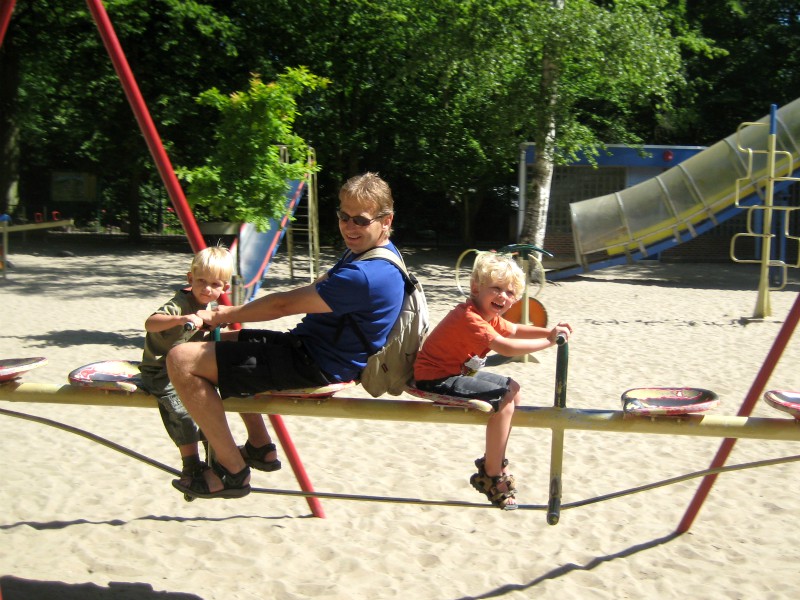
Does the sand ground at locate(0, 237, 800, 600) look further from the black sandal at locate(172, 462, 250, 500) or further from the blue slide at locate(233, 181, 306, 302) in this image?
the blue slide at locate(233, 181, 306, 302)

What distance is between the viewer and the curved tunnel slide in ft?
51.8

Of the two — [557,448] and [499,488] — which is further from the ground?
[557,448]

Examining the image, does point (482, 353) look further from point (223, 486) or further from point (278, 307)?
point (223, 486)

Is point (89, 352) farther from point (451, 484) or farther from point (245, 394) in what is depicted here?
point (245, 394)

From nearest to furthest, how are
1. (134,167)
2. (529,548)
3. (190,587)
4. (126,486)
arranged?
(190,587), (529,548), (126,486), (134,167)

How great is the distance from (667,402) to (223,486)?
1.80m

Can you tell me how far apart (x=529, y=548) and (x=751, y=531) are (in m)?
1.24

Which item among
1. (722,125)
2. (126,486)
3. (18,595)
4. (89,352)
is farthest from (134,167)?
(18,595)

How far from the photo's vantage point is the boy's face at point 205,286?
357 centimetres

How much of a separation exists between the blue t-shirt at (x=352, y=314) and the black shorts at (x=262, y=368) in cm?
6

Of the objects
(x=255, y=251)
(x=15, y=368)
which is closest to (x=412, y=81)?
(x=255, y=251)

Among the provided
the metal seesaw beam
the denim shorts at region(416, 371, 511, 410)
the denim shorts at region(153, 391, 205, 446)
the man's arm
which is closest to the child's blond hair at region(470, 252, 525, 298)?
the denim shorts at region(416, 371, 511, 410)

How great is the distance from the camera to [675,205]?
16.2 meters

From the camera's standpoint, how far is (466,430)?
22.0 feet
